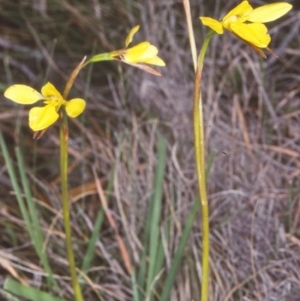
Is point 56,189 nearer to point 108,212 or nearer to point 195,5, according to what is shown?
point 108,212

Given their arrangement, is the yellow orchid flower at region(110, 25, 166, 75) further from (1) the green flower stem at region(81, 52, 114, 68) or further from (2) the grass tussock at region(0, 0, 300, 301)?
(2) the grass tussock at region(0, 0, 300, 301)

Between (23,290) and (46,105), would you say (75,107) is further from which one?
(23,290)

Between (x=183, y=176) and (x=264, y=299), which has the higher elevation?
(x=183, y=176)

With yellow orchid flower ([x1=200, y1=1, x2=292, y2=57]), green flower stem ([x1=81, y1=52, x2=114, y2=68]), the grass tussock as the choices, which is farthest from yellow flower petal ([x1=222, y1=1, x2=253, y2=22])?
the grass tussock

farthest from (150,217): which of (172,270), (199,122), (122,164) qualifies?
(199,122)

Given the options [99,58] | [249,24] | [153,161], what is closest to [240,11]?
[249,24]

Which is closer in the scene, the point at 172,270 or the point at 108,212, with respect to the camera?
the point at 172,270
